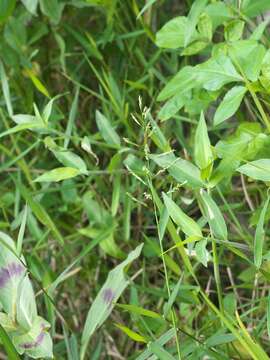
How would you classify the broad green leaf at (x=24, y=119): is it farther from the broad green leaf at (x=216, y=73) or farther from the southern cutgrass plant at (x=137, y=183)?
the broad green leaf at (x=216, y=73)

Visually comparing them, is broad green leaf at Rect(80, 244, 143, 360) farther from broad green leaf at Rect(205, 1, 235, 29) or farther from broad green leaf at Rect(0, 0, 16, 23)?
broad green leaf at Rect(0, 0, 16, 23)

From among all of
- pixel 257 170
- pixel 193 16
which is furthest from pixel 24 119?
pixel 257 170

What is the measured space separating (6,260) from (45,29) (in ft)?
1.99

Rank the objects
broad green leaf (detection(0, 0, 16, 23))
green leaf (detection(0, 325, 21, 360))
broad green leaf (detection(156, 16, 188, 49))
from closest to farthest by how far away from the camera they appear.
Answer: green leaf (detection(0, 325, 21, 360)), broad green leaf (detection(156, 16, 188, 49)), broad green leaf (detection(0, 0, 16, 23))

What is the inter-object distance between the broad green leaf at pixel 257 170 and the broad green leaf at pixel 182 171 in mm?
63

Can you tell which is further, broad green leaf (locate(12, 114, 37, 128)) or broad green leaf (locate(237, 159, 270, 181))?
broad green leaf (locate(12, 114, 37, 128))

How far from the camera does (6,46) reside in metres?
1.38

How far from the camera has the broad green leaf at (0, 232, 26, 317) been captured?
911mm

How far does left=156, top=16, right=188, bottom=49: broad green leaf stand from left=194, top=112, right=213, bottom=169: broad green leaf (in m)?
0.20

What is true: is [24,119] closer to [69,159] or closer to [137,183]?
[69,159]

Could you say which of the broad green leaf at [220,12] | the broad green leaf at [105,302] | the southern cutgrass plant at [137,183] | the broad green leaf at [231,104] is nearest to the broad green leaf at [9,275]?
the southern cutgrass plant at [137,183]

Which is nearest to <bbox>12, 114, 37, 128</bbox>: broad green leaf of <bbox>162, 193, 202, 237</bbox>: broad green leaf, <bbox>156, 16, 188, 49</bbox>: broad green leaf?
<bbox>156, 16, 188, 49</bbox>: broad green leaf

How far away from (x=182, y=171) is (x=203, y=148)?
49 mm

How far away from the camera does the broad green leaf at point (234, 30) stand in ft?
3.20
